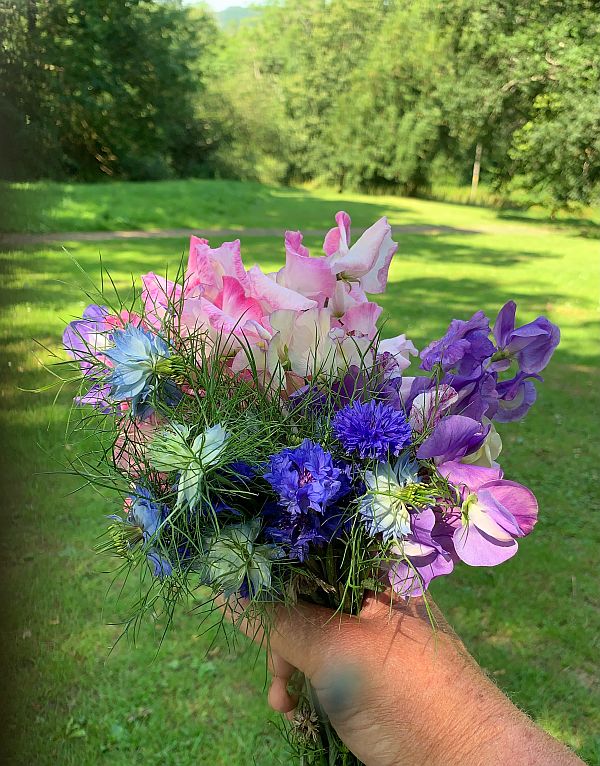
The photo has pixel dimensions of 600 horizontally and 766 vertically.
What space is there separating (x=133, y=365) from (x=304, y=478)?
27cm

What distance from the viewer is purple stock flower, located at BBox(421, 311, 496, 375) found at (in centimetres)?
105

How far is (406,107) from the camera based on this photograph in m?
34.1

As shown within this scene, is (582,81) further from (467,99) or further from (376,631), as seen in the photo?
(376,631)

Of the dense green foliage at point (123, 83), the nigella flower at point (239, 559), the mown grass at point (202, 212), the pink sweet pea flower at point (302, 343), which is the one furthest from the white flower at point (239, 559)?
the dense green foliage at point (123, 83)

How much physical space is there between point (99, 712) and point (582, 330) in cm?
710

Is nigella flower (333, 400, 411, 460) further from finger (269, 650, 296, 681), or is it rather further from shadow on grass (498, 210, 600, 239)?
shadow on grass (498, 210, 600, 239)

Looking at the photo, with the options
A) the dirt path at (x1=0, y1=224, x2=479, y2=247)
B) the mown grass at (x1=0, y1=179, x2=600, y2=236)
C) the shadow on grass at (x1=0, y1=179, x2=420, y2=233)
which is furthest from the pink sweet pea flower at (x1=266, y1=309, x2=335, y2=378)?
the dirt path at (x1=0, y1=224, x2=479, y2=247)

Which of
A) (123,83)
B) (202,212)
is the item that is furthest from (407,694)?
(123,83)

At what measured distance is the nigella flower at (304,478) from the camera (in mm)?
881

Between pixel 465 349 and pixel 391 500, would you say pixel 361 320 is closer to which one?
pixel 465 349

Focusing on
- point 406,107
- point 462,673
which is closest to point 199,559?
point 462,673

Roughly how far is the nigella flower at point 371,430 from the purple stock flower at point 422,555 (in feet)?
0.36

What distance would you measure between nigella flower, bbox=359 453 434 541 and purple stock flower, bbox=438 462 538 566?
0.05 metres

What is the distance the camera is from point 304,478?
2.95 feet
